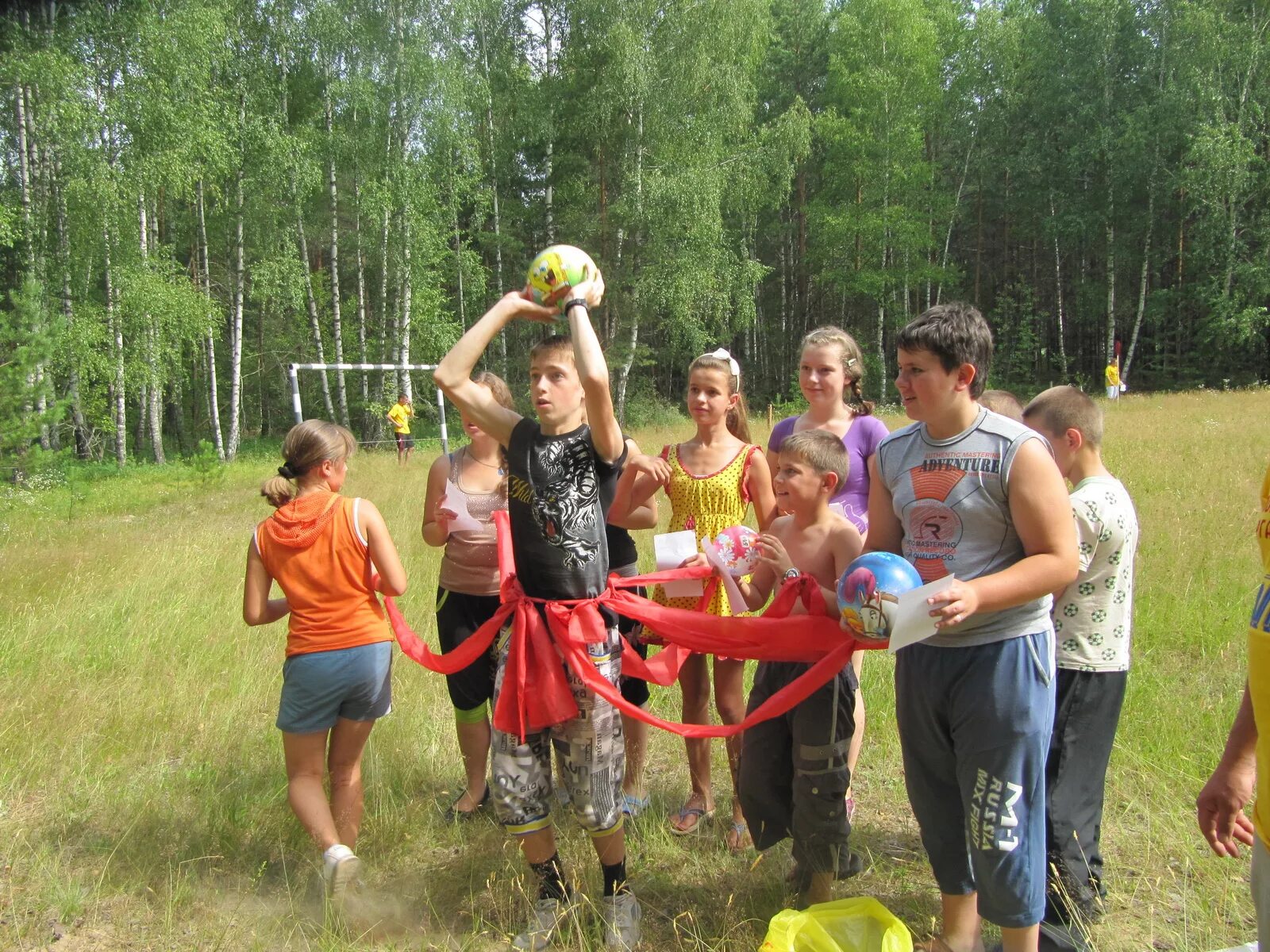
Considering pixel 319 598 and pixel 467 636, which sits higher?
pixel 319 598

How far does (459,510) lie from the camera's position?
375cm

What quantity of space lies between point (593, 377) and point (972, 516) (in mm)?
1194

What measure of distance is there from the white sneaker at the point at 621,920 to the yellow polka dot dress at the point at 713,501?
A: 3.93 feet

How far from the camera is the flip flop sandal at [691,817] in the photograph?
143 inches

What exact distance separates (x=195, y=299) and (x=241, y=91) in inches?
231

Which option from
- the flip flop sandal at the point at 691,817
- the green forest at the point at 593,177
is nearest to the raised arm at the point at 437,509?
the flip flop sandal at the point at 691,817

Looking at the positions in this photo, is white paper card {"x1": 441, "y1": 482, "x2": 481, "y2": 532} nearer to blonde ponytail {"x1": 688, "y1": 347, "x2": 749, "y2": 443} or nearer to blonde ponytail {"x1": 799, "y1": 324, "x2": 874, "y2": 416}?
blonde ponytail {"x1": 688, "y1": 347, "x2": 749, "y2": 443}

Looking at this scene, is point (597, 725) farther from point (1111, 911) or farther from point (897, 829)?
point (1111, 911)

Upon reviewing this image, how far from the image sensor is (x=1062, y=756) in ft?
9.21

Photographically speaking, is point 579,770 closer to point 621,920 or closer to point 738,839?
point 621,920

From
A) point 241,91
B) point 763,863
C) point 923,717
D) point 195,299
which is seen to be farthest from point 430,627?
point 241,91

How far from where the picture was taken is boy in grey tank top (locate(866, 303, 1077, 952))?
7.45 feet

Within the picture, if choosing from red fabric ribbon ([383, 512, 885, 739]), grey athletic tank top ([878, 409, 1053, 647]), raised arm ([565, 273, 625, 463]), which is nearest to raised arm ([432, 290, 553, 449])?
raised arm ([565, 273, 625, 463])

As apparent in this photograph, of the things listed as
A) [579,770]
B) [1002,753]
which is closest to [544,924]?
[579,770]
